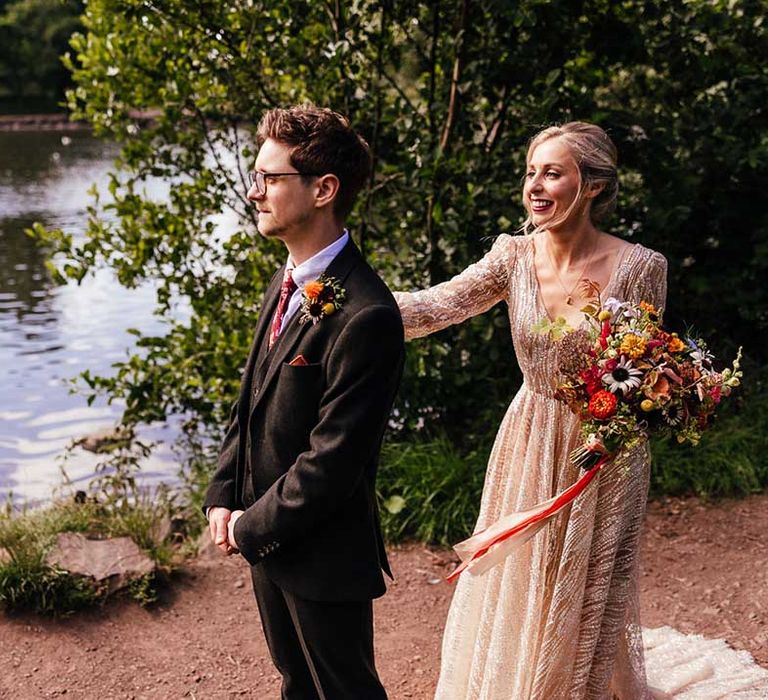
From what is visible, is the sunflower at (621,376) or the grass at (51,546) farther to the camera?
the grass at (51,546)

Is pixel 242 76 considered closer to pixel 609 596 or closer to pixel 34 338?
pixel 609 596

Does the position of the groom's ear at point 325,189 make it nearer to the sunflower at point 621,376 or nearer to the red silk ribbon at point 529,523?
the sunflower at point 621,376

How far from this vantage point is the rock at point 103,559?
4.64 meters

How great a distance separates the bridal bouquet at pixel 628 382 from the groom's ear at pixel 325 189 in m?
0.85

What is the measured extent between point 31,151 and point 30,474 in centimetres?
3042

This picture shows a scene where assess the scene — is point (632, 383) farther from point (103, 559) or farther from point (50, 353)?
point (50, 353)

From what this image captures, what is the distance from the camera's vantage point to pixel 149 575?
4734 millimetres

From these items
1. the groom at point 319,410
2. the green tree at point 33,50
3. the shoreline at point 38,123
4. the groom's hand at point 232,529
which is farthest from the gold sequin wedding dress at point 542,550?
the green tree at point 33,50

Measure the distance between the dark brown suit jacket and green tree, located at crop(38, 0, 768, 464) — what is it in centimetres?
281

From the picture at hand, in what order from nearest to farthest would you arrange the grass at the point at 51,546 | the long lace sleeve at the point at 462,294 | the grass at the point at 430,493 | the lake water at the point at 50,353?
1. the long lace sleeve at the point at 462,294
2. the grass at the point at 51,546
3. the grass at the point at 430,493
4. the lake water at the point at 50,353

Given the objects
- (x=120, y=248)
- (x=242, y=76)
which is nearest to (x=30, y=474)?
(x=120, y=248)

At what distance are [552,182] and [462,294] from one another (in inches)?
20.6

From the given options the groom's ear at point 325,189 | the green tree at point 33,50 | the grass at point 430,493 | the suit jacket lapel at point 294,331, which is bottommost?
the grass at point 430,493

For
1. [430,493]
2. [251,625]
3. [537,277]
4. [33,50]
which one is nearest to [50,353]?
[430,493]
